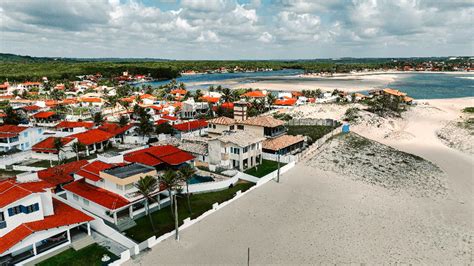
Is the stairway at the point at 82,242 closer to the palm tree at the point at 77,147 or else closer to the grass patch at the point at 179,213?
the grass patch at the point at 179,213

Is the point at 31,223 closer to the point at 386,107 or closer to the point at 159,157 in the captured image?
the point at 159,157

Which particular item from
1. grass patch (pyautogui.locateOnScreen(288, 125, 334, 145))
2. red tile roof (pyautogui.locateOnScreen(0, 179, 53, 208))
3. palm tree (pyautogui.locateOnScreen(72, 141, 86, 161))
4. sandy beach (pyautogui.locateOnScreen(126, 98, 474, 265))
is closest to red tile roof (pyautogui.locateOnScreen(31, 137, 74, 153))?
palm tree (pyautogui.locateOnScreen(72, 141, 86, 161))

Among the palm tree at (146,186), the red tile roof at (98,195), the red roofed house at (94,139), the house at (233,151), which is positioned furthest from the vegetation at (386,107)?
the red tile roof at (98,195)

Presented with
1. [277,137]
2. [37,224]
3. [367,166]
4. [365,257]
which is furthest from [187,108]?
[365,257]

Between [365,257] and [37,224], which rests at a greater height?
[37,224]

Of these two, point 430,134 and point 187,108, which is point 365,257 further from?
point 187,108

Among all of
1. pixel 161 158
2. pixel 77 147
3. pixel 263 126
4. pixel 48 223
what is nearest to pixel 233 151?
pixel 161 158

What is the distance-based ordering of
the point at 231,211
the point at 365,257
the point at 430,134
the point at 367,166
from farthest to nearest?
1. the point at 430,134
2. the point at 367,166
3. the point at 231,211
4. the point at 365,257
